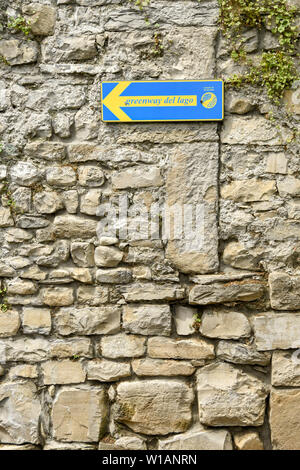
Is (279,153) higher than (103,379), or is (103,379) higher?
(279,153)

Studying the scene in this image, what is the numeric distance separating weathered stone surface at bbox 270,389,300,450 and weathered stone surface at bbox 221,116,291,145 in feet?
4.78

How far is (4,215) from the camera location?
2658 millimetres

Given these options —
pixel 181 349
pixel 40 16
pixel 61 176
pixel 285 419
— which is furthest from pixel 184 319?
pixel 40 16

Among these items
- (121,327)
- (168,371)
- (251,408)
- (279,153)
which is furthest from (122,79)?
(251,408)

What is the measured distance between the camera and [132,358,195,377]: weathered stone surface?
2.58m

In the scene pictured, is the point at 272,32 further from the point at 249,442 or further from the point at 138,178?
the point at 249,442

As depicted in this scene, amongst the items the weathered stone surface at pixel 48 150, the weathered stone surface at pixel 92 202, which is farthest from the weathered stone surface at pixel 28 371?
the weathered stone surface at pixel 48 150

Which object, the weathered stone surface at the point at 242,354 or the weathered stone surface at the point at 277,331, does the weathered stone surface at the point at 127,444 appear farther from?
the weathered stone surface at the point at 277,331

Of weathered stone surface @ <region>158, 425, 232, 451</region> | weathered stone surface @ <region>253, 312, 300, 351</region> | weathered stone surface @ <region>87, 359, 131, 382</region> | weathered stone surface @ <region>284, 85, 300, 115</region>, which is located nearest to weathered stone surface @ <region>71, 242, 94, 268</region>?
weathered stone surface @ <region>87, 359, 131, 382</region>

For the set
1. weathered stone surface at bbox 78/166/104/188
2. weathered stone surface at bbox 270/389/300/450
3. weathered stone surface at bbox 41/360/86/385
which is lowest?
weathered stone surface at bbox 270/389/300/450

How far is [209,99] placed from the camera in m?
2.55

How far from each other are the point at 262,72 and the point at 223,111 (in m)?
0.32

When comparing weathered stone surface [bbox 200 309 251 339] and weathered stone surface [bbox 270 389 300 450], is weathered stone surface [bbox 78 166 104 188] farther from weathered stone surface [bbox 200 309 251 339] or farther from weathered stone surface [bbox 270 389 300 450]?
weathered stone surface [bbox 270 389 300 450]
